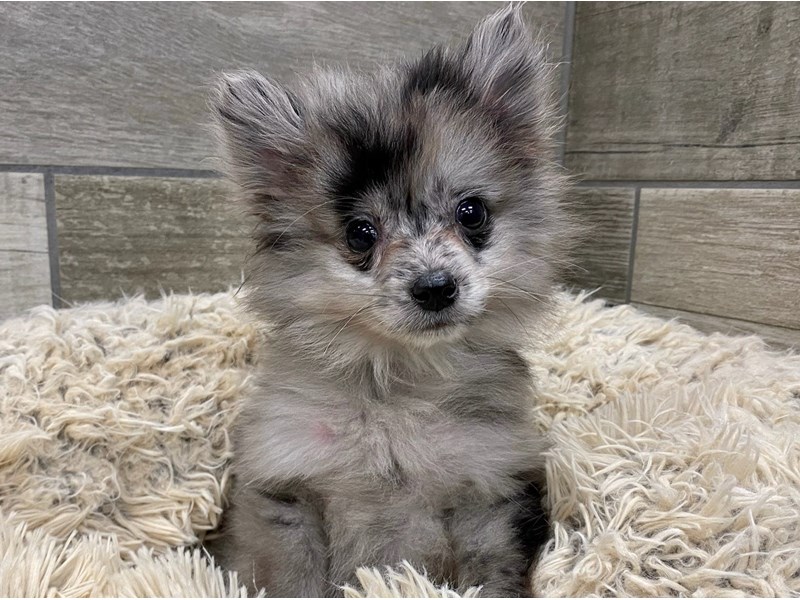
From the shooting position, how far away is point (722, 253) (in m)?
2.37

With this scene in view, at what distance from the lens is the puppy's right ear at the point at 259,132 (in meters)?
1.51

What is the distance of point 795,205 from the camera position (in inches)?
83.1

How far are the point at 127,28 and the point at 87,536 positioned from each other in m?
1.69

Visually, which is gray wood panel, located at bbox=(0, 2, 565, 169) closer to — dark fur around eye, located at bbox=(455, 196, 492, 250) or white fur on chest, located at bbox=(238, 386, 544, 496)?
A: dark fur around eye, located at bbox=(455, 196, 492, 250)

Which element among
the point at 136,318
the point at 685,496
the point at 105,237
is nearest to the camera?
the point at 685,496

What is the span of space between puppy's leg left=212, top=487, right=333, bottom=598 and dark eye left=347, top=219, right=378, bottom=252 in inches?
20.9

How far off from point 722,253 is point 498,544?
152 centimetres

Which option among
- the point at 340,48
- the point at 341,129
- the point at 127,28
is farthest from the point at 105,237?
the point at 341,129

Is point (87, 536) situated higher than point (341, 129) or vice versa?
point (341, 129)

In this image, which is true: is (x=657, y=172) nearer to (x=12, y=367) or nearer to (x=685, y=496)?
(x=685, y=496)

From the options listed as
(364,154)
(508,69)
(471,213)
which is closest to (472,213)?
(471,213)

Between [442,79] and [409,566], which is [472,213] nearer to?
[442,79]

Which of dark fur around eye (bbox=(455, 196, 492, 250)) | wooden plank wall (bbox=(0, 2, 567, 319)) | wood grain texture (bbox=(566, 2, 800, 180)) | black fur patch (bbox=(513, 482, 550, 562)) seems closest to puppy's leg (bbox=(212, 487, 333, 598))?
black fur patch (bbox=(513, 482, 550, 562))

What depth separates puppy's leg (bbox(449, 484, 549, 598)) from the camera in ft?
4.36
